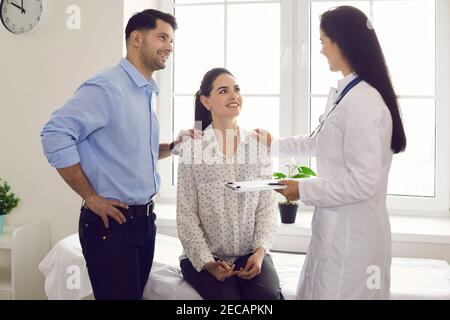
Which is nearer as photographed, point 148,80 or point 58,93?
point 148,80

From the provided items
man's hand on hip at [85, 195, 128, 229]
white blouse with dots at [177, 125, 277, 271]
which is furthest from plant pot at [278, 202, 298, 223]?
man's hand on hip at [85, 195, 128, 229]

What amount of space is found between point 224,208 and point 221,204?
0.02 metres

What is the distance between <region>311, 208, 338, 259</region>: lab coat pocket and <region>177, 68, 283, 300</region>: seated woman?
11.3 inches

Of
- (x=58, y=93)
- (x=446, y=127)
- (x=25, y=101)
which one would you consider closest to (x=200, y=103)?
(x=58, y=93)

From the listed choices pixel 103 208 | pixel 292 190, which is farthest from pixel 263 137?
pixel 103 208

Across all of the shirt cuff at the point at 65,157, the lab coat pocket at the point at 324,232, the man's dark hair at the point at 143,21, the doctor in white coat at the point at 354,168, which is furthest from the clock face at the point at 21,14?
the lab coat pocket at the point at 324,232

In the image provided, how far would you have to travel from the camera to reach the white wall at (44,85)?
2482 millimetres

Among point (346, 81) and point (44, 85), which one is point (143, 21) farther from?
point (44, 85)

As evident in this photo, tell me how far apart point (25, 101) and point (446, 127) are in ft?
7.60

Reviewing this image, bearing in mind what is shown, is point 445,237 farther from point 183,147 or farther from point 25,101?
point 25,101

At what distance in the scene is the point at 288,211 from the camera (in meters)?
2.33

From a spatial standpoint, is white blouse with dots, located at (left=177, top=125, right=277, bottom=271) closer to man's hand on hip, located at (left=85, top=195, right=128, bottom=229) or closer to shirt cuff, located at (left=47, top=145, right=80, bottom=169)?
man's hand on hip, located at (left=85, top=195, right=128, bottom=229)

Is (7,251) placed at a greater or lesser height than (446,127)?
lesser

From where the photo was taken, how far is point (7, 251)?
2682mm
